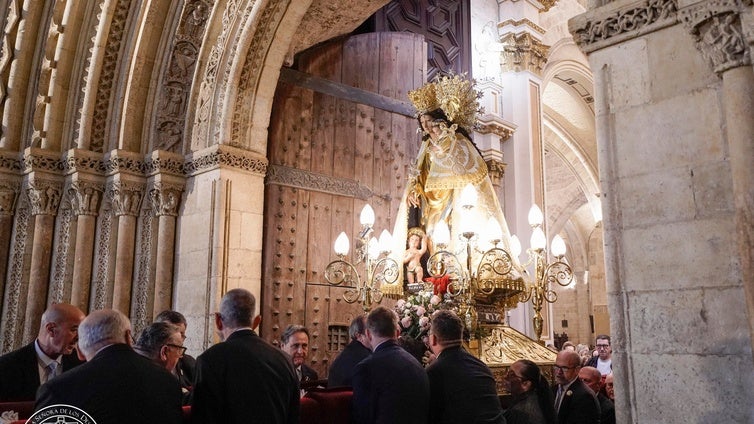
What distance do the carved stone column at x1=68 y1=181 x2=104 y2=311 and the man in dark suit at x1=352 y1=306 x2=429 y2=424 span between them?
4.48 metres

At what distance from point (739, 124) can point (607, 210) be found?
73 centimetres

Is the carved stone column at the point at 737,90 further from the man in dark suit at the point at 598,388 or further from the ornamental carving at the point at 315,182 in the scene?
the ornamental carving at the point at 315,182

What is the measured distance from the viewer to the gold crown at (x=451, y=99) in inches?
242

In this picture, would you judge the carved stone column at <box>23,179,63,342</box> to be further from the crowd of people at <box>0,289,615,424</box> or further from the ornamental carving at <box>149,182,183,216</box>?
the crowd of people at <box>0,289,615,424</box>

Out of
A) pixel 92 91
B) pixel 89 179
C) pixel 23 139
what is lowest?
pixel 89 179

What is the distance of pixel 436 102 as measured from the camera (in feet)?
20.5

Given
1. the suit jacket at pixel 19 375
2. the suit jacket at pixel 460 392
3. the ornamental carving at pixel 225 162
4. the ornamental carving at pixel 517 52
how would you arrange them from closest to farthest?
the suit jacket at pixel 460 392 → the suit jacket at pixel 19 375 → the ornamental carving at pixel 225 162 → the ornamental carving at pixel 517 52

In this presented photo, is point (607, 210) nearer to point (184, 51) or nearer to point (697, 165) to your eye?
point (697, 165)

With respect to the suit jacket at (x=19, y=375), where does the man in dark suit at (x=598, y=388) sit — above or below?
below

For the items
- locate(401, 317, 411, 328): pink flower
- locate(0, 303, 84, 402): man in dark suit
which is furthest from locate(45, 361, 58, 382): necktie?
locate(401, 317, 411, 328): pink flower

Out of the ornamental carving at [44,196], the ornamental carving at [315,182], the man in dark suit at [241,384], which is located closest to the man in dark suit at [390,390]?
the man in dark suit at [241,384]

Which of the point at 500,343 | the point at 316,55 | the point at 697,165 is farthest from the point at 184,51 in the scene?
the point at 697,165

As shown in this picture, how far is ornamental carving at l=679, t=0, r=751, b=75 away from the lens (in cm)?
287

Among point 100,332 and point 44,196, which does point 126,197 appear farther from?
point 100,332
